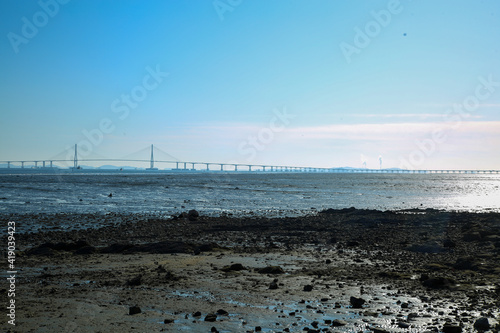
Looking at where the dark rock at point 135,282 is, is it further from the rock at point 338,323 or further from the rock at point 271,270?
the rock at point 338,323

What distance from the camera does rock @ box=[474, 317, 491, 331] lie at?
7348mm

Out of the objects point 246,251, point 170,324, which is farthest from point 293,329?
point 246,251

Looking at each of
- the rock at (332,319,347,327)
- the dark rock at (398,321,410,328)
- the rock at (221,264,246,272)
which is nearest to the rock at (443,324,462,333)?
the dark rock at (398,321,410,328)

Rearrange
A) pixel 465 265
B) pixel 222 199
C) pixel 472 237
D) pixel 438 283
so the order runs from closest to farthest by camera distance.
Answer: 1. pixel 438 283
2. pixel 465 265
3. pixel 472 237
4. pixel 222 199

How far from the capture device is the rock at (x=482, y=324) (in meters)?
7.35

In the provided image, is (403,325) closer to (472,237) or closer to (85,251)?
(85,251)

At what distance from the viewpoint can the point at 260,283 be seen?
35.1ft

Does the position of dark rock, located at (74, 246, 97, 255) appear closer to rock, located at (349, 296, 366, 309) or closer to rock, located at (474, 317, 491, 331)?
rock, located at (349, 296, 366, 309)

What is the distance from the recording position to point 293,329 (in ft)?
24.5

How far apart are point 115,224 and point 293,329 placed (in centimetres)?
1786

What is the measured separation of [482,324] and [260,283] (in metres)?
4.74

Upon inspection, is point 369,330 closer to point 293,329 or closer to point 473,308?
point 293,329

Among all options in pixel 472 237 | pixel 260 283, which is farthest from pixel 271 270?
pixel 472 237

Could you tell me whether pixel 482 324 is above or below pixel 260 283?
above
